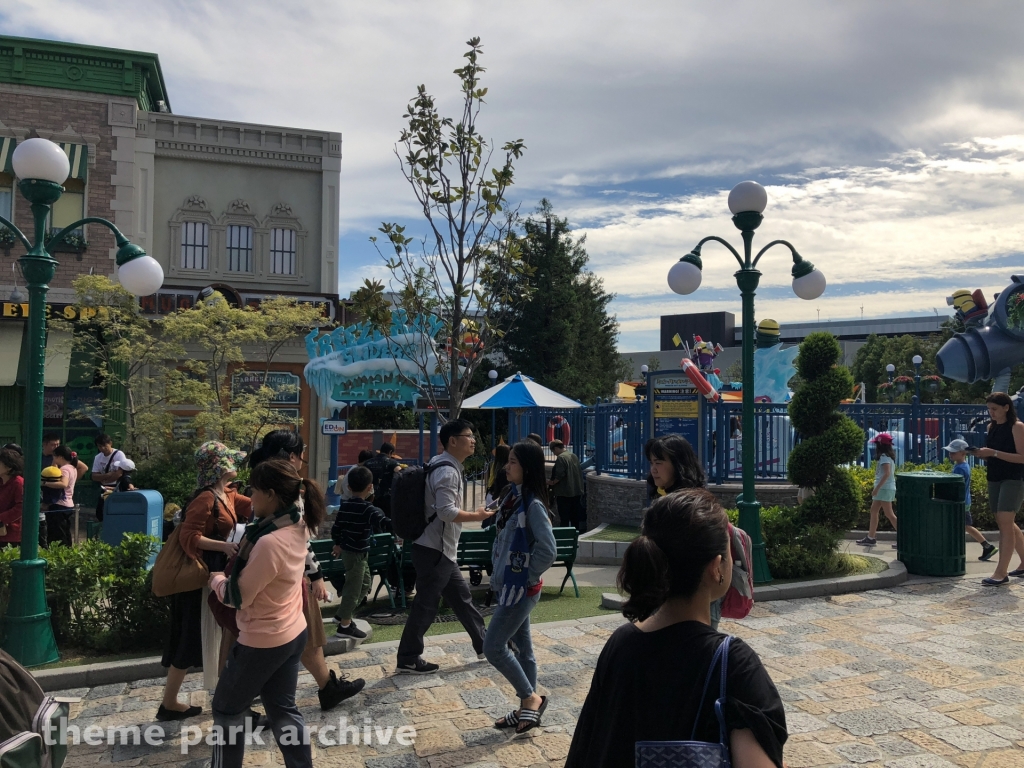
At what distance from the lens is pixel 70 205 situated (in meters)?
19.4

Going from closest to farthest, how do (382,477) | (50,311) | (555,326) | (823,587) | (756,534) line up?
(823,587)
(756,534)
(382,477)
(50,311)
(555,326)

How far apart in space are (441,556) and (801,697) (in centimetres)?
259

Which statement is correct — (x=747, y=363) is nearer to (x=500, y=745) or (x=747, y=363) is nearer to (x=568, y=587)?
(x=568, y=587)

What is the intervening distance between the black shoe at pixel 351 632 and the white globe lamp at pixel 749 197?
5.70m

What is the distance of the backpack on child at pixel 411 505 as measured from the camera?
564cm

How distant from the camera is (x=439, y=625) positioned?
Answer: 7.27m

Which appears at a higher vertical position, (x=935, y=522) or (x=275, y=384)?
(x=275, y=384)

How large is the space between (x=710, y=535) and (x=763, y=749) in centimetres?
49

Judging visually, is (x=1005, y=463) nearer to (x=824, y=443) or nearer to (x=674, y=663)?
(x=824, y=443)

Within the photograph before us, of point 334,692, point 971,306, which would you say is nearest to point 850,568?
point 334,692

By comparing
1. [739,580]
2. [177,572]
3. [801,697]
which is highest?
[739,580]

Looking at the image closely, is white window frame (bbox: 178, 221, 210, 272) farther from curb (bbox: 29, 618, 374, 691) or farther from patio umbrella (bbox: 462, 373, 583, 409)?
curb (bbox: 29, 618, 374, 691)

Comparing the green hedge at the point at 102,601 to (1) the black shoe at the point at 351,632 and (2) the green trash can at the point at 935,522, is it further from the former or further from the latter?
(2) the green trash can at the point at 935,522

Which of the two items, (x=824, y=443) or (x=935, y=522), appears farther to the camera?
(x=824, y=443)
